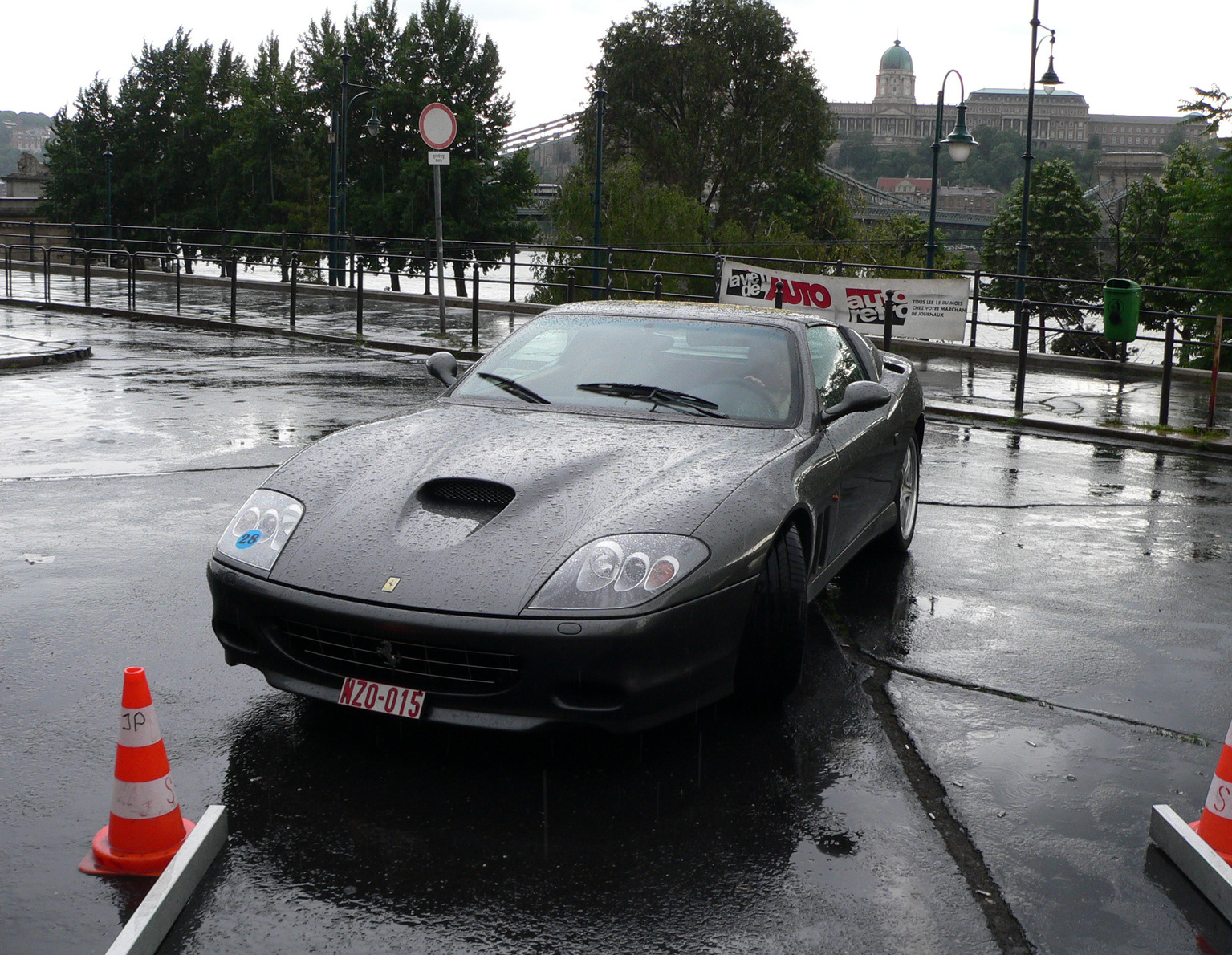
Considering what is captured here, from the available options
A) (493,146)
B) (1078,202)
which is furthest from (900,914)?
(1078,202)

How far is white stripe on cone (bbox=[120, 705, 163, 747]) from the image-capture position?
10.8 feet

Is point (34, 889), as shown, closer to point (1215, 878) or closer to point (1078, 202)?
point (1215, 878)

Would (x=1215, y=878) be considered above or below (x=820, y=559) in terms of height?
below

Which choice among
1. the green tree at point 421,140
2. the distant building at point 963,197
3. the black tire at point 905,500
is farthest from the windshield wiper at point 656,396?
the distant building at point 963,197

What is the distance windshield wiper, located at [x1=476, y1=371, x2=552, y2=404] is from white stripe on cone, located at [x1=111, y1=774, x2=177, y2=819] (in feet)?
7.62

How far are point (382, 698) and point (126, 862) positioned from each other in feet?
2.67

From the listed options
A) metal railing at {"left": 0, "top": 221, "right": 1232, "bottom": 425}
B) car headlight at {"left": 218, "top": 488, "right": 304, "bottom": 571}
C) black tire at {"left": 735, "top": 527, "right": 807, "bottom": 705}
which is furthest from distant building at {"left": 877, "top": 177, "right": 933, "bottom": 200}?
car headlight at {"left": 218, "top": 488, "right": 304, "bottom": 571}

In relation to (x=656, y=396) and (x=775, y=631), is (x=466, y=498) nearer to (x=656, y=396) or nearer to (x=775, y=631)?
(x=775, y=631)

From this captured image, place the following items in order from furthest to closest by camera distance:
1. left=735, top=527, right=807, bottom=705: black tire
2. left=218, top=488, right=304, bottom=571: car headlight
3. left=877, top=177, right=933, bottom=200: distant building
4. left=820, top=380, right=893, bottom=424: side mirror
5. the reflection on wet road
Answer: left=877, top=177, right=933, bottom=200: distant building
left=820, top=380, right=893, bottom=424: side mirror
left=735, top=527, right=807, bottom=705: black tire
left=218, top=488, right=304, bottom=571: car headlight
the reflection on wet road

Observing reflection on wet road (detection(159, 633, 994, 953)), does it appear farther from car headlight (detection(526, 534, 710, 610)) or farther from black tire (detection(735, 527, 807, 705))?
car headlight (detection(526, 534, 710, 610))

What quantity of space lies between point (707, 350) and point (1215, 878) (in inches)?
111

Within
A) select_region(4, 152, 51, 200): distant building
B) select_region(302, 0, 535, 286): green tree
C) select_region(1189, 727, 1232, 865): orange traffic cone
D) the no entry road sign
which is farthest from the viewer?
select_region(4, 152, 51, 200): distant building

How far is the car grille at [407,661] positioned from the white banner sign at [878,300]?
1507 cm

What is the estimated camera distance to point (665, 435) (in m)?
4.75
